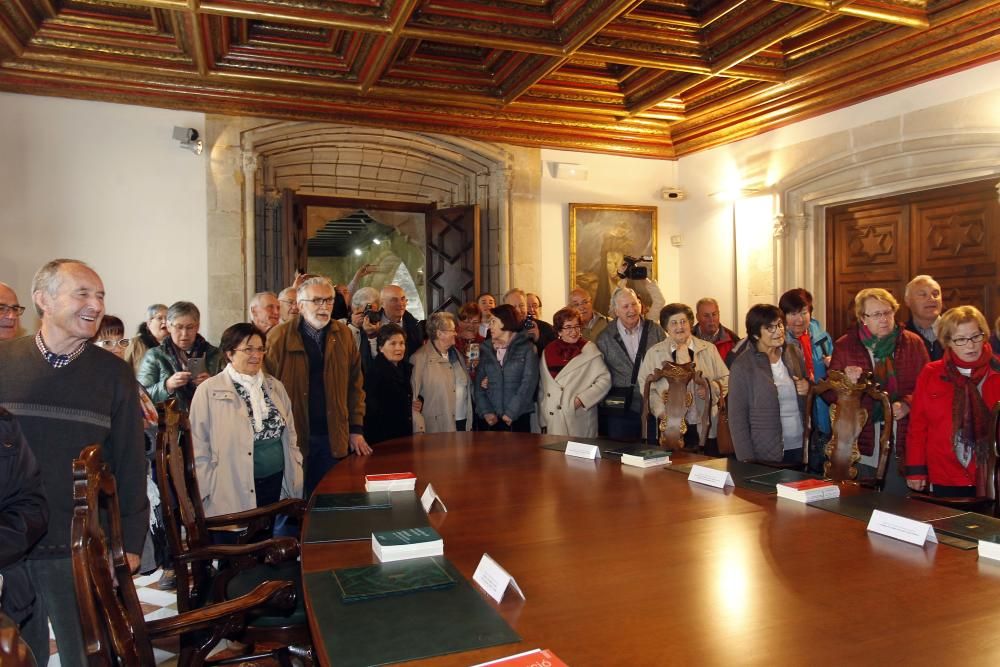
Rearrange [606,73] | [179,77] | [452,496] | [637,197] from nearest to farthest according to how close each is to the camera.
Result: 1. [452,496]
2. [179,77]
3. [606,73]
4. [637,197]

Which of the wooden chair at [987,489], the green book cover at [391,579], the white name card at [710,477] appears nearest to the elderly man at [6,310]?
the green book cover at [391,579]

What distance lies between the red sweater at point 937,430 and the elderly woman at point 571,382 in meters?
1.87

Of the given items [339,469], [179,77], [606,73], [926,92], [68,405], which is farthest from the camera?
[606,73]

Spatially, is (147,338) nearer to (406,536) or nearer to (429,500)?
(429,500)

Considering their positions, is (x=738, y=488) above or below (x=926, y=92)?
below

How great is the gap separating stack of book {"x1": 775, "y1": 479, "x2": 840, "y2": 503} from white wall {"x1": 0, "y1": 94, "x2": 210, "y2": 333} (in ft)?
19.4

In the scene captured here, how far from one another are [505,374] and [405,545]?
3.23 metres

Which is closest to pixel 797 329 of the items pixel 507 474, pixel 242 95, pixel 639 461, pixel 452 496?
pixel 639 461

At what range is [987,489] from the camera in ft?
9.52

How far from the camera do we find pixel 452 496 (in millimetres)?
2613

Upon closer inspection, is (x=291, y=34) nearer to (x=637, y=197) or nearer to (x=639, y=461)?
(x=637, y=197)

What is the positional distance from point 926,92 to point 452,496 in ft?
18.7

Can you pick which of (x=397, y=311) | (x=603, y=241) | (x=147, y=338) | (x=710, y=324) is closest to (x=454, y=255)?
(x=603, y=241)

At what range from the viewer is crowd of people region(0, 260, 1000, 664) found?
7.48 feet
